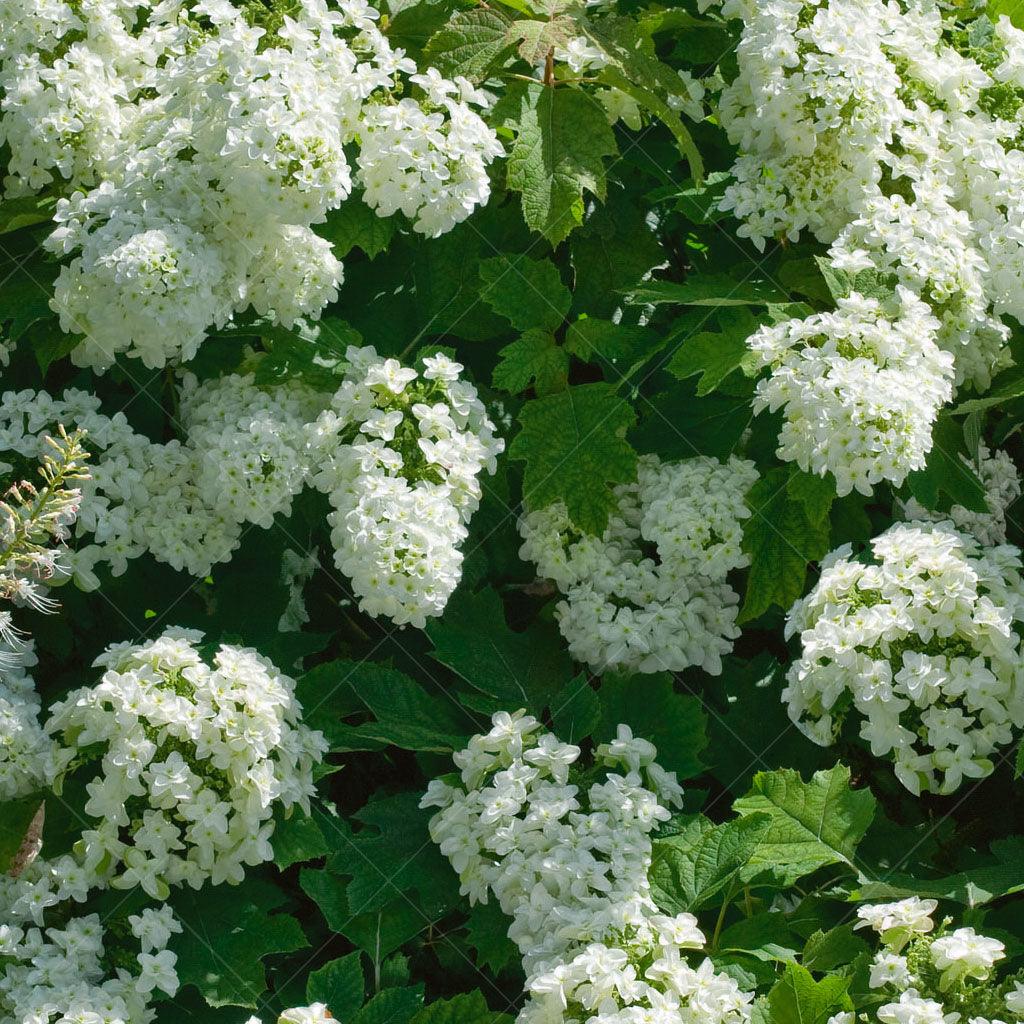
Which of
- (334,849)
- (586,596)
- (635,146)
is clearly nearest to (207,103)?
(635,146)

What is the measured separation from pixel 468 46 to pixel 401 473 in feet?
3.70

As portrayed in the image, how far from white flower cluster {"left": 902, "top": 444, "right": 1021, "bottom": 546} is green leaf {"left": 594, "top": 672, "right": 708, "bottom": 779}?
76 centimetres

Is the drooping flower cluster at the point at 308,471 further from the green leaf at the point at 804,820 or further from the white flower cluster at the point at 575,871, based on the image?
the green leaf at the point at 804,820

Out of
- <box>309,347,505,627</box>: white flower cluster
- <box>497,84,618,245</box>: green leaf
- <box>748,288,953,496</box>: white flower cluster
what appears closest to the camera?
<box>748,288,953,496</box>: white flower cluster

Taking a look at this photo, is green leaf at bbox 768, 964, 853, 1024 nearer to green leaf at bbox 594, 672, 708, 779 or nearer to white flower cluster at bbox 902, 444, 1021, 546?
green leaf at bbox 594, 672, 708, 779

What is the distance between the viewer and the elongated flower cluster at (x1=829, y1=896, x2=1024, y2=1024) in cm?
240

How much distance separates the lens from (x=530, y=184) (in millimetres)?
3371

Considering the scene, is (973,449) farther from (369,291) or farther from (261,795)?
(261,795)

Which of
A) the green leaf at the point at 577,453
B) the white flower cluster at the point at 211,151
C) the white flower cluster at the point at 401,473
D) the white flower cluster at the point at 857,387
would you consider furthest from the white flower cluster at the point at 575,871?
the white flower cluster at the point at 211,151

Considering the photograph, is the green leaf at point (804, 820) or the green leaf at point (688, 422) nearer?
the green leaf at point (804, 820)

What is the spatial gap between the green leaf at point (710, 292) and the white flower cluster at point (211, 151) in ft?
1.61

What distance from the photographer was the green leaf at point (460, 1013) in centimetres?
280

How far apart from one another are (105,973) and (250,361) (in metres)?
1.59

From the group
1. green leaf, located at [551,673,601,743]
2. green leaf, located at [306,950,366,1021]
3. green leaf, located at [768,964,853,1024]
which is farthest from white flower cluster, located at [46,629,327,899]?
green leaf, located at [768,964,853,1024]
